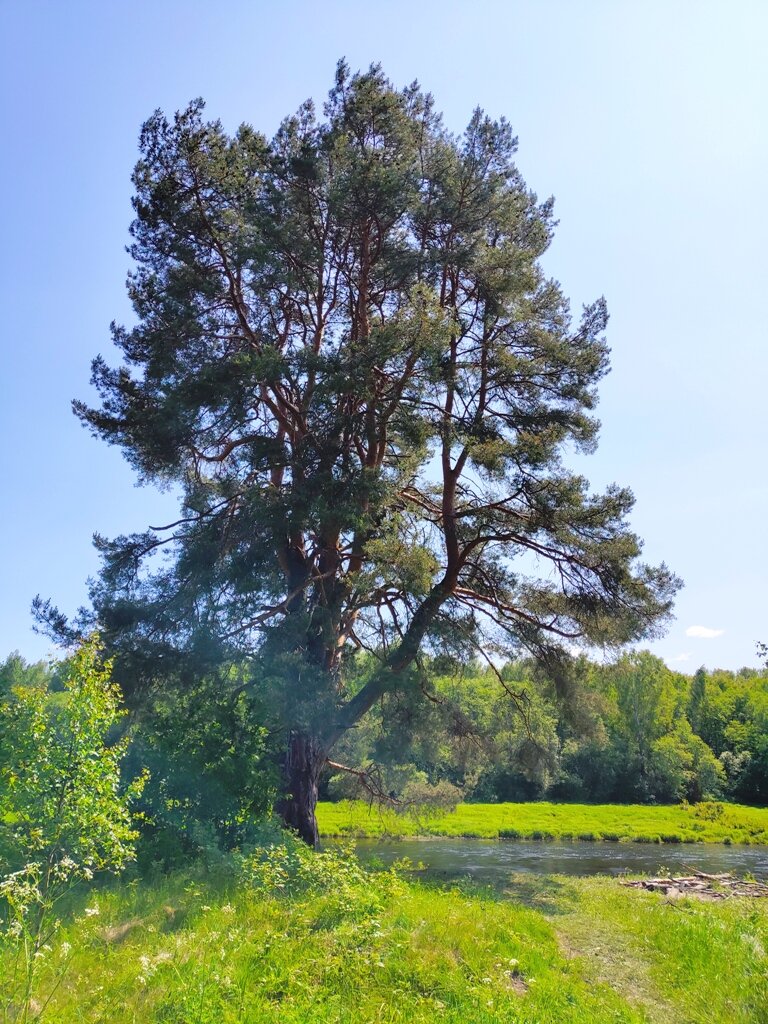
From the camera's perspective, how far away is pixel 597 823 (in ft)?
128

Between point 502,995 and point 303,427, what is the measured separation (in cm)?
1130

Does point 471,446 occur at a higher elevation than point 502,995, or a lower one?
higher

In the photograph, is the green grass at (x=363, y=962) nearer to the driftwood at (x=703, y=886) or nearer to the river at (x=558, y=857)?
the driftwood at (x=703, y=886)

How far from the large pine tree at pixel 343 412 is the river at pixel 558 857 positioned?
7953 mm

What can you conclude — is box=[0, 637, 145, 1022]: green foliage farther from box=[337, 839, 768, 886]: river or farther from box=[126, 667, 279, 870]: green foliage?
box=[337, 839, 768, 886]: river

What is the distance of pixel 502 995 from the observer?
667 centimetres

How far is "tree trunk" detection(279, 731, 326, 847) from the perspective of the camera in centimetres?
1440

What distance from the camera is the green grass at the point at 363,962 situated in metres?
6.00

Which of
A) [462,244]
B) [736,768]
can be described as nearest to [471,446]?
[462,244]

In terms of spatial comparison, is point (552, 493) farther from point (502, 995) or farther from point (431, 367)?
point (502, 995)

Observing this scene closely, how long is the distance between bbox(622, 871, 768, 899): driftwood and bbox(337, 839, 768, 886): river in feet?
1.90

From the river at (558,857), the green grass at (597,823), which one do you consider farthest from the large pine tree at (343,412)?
the green grass at (597,823)

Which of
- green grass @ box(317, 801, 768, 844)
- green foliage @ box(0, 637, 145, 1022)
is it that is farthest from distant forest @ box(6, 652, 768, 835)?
green grass @ box(317, 801, 768, 844)

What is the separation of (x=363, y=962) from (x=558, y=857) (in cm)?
2334
